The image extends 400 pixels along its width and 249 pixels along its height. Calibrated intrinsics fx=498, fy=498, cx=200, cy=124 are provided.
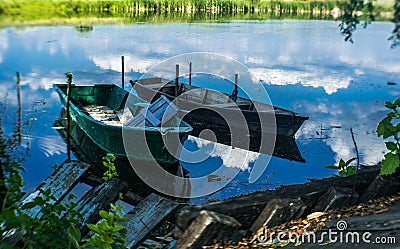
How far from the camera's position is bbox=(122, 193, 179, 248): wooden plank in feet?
12.2

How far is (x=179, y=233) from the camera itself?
103 inches

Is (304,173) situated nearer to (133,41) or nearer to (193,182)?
(193,182)

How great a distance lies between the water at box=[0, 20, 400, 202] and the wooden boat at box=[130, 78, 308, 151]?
0.76 m

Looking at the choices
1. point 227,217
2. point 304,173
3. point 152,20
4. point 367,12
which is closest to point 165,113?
point 304,173

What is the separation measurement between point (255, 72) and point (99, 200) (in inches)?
851

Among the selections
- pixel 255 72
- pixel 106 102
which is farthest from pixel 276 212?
pixel 255 72

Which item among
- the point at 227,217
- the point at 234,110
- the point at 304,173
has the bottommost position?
the point at 304,173

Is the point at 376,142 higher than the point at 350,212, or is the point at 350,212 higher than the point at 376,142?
the point at 350,212

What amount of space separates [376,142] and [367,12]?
12020mm

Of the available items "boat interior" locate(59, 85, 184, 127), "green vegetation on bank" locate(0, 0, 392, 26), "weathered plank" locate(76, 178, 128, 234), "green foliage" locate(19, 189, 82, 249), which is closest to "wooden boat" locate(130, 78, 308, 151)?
"boat interior" locate(59, 85, 184, 127)

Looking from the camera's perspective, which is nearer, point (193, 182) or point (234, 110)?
point (193, 182)

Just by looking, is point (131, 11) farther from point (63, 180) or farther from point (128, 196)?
point (63, 180)

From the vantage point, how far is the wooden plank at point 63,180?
411cm

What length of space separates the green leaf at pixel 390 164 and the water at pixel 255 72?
6.75 meters
